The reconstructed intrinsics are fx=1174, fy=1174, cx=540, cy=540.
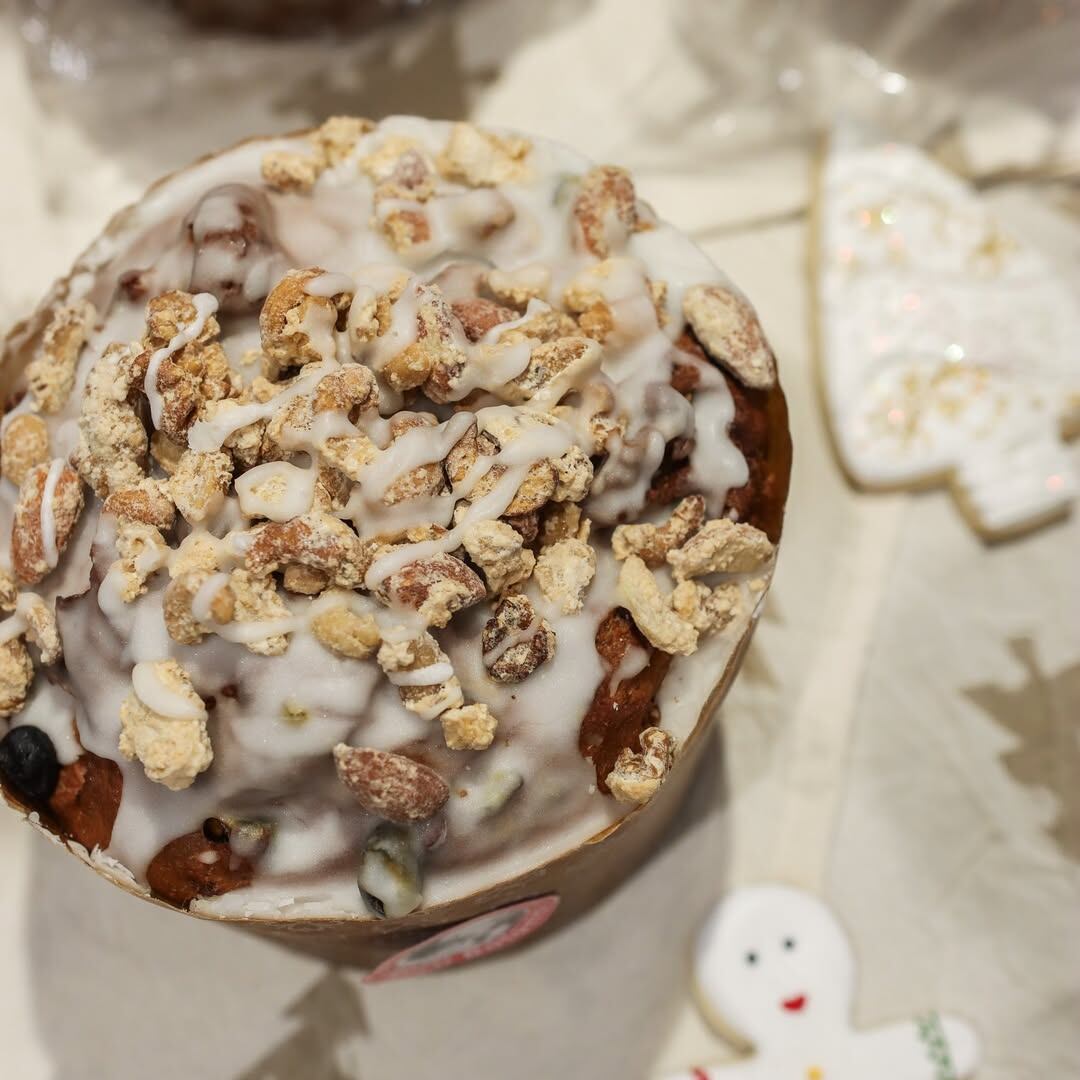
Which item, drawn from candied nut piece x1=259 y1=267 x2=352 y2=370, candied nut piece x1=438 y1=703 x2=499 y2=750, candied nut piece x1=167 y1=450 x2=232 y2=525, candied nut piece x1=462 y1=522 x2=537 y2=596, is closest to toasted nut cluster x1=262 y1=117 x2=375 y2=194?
candied nut piece x1=259 y1=267 x2=352 y2=370

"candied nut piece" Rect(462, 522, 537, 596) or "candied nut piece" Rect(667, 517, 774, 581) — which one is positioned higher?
"candied nut piece" Rect(462, 522, 537, 596)

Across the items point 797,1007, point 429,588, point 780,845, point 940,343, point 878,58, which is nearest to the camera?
point 429,588

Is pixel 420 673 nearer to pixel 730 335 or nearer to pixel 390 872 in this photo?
pixel 390 872

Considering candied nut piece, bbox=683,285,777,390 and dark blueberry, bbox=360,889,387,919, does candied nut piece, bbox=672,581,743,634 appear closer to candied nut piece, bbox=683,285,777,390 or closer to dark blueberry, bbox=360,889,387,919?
candied nut piece, bbox=683,285,777,390

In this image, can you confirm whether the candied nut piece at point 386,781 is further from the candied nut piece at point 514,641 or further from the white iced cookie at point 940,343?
the white iced cookie at point 940,343

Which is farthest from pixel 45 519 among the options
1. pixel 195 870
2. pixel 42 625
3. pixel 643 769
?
pixel 643 769

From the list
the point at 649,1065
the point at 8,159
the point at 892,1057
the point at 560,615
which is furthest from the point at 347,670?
the point at 8,159

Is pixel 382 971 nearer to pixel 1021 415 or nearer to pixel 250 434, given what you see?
pixel 250 434
